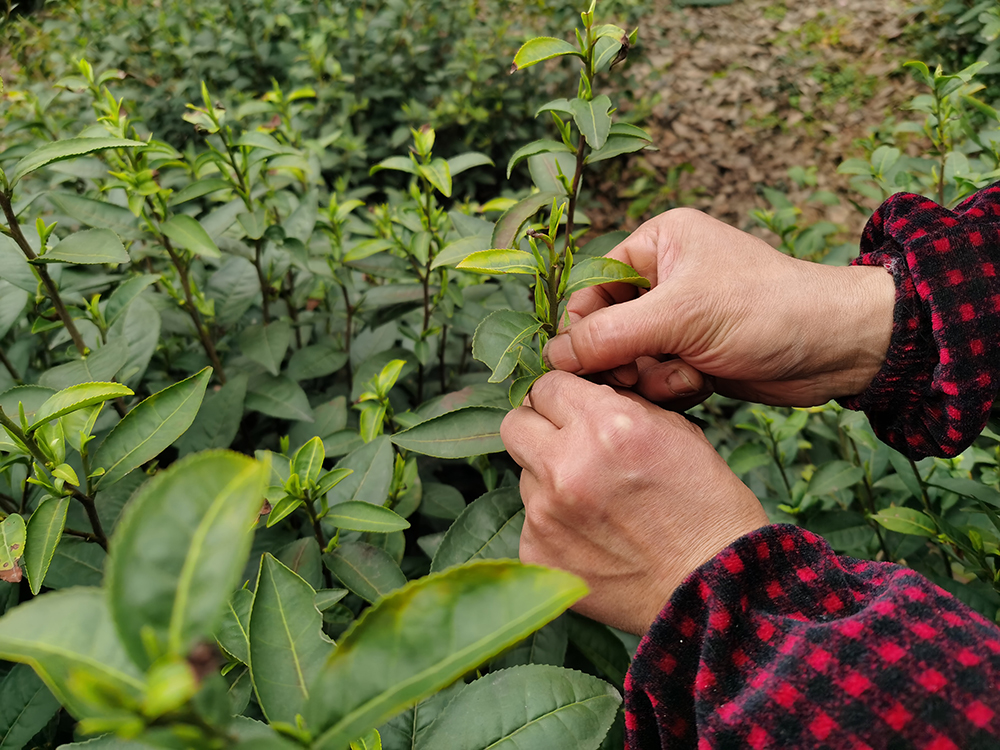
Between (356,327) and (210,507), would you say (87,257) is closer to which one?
(356,327)

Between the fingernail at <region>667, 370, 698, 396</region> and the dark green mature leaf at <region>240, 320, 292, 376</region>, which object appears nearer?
the fingernail at <region>667, 370, 698, 396</region>

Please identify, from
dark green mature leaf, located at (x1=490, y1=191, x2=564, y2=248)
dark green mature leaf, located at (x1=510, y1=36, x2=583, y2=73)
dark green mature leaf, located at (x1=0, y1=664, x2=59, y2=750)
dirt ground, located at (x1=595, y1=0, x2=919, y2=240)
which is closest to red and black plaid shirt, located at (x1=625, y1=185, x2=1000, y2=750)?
dark green mature leaf, located at (x1=490, y1=191, x2=564, y2=248)

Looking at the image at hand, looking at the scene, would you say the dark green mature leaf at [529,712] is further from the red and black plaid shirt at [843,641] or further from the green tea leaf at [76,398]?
the green tea leaf at [76,398]

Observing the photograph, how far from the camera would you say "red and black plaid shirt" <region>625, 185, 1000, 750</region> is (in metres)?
0.82

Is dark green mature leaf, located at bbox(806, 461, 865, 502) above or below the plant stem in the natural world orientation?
below

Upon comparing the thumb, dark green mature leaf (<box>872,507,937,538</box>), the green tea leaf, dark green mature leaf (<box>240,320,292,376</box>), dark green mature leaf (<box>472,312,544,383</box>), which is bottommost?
dark green mature leaf (<box>872,507,937,538</box>)

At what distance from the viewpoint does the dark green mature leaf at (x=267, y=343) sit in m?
1.85

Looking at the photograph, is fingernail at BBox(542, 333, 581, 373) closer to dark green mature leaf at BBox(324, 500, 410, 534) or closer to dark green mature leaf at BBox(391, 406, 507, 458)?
dark green mature leaf at BBox(391, 406, 507, 458)

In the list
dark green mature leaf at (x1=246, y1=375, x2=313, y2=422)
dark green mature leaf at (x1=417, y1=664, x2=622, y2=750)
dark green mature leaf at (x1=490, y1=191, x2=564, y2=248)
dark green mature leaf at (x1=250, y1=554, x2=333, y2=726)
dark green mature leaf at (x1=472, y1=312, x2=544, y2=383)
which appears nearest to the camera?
dark green mature leaf at (x1=250, y1=554, x2=333, y2=726)

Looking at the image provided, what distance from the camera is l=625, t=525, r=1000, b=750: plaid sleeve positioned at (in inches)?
32.0

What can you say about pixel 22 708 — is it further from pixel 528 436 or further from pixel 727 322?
pixel 727 322

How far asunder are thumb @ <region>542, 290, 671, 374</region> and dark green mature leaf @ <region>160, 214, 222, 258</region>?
914 millimetres

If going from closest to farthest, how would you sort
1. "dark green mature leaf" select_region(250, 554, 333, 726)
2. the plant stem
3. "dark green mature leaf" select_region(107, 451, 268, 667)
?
"dark green mature leaf" select_region(107, 451, 268, 667) → "dark green mature leaf" select_region(250, 554, 333, 726) → the plant stem

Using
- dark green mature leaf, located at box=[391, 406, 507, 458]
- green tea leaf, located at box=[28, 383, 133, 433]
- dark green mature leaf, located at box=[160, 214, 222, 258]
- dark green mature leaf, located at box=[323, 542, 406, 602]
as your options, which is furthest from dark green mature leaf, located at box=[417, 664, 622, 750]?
dark green mature leaf, located at box=[160, 214, 222, 258]
